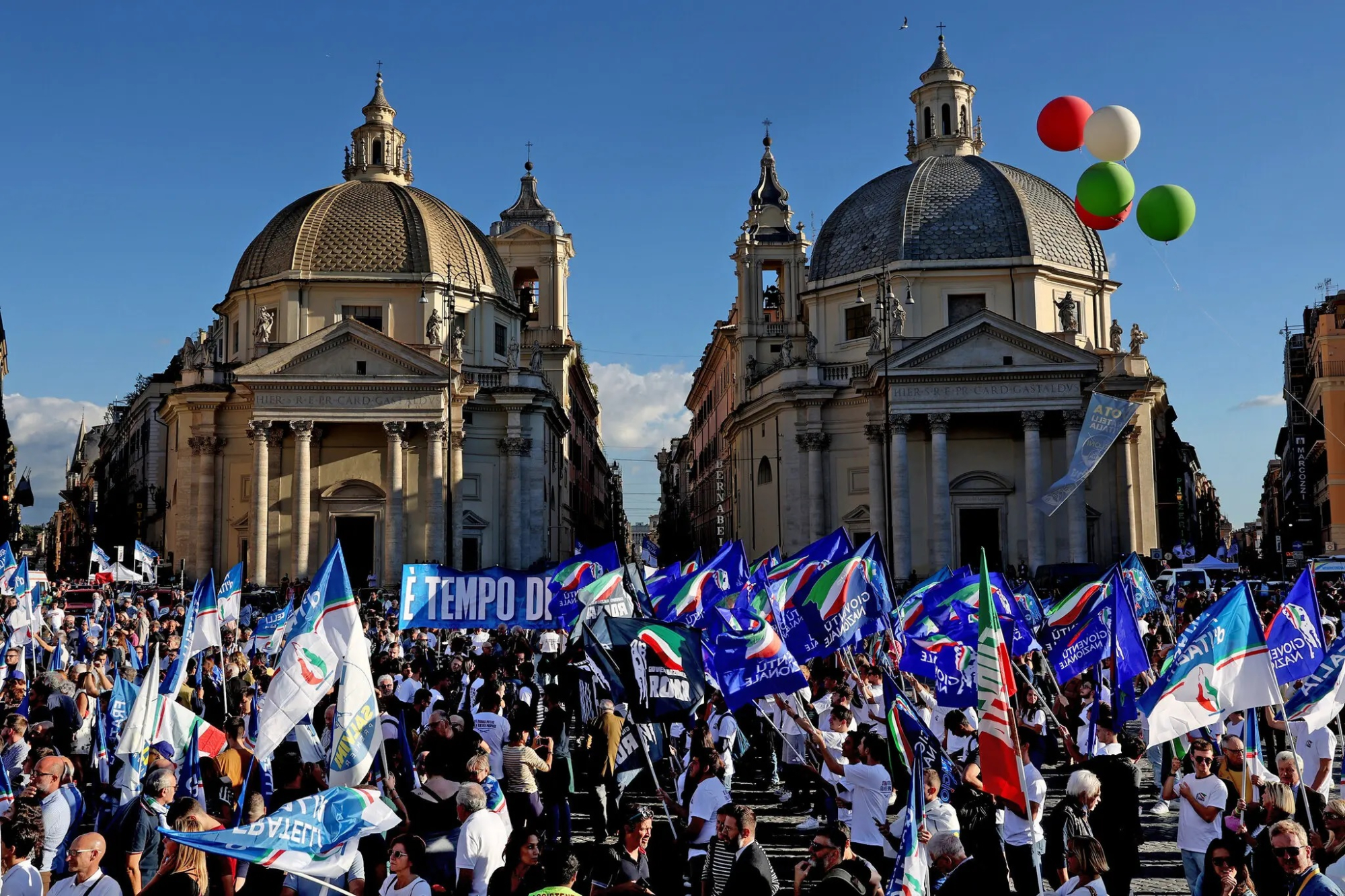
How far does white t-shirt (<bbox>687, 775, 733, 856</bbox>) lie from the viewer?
10922 millimetres

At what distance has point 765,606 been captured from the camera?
18953 millimetres

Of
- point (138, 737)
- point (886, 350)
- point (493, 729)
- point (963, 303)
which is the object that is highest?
point (963, 303)

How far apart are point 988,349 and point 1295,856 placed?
4554cm

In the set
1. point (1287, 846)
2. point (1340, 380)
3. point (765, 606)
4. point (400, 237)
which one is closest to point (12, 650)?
point (765, 606)

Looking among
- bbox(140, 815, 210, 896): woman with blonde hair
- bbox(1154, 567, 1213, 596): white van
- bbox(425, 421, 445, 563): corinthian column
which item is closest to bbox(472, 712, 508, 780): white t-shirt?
bbox(140, 815, 210, 896): woman with blonde hair

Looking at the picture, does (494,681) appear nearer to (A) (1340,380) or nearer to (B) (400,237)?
(B) (400,237)

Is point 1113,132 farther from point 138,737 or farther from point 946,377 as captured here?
point 946,377

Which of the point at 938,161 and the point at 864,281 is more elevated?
the point at 938,161

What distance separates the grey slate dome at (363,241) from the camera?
57.8 meters

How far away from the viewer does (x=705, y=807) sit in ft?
36.1

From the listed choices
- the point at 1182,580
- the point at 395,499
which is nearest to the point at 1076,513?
the point at 1182,580

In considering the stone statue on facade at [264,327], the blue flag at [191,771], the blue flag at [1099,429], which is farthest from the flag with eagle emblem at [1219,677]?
the stone statue on facade at [264,327]

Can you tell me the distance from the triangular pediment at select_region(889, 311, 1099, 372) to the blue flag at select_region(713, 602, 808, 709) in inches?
1587

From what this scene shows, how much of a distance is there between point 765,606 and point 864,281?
4098 cm
